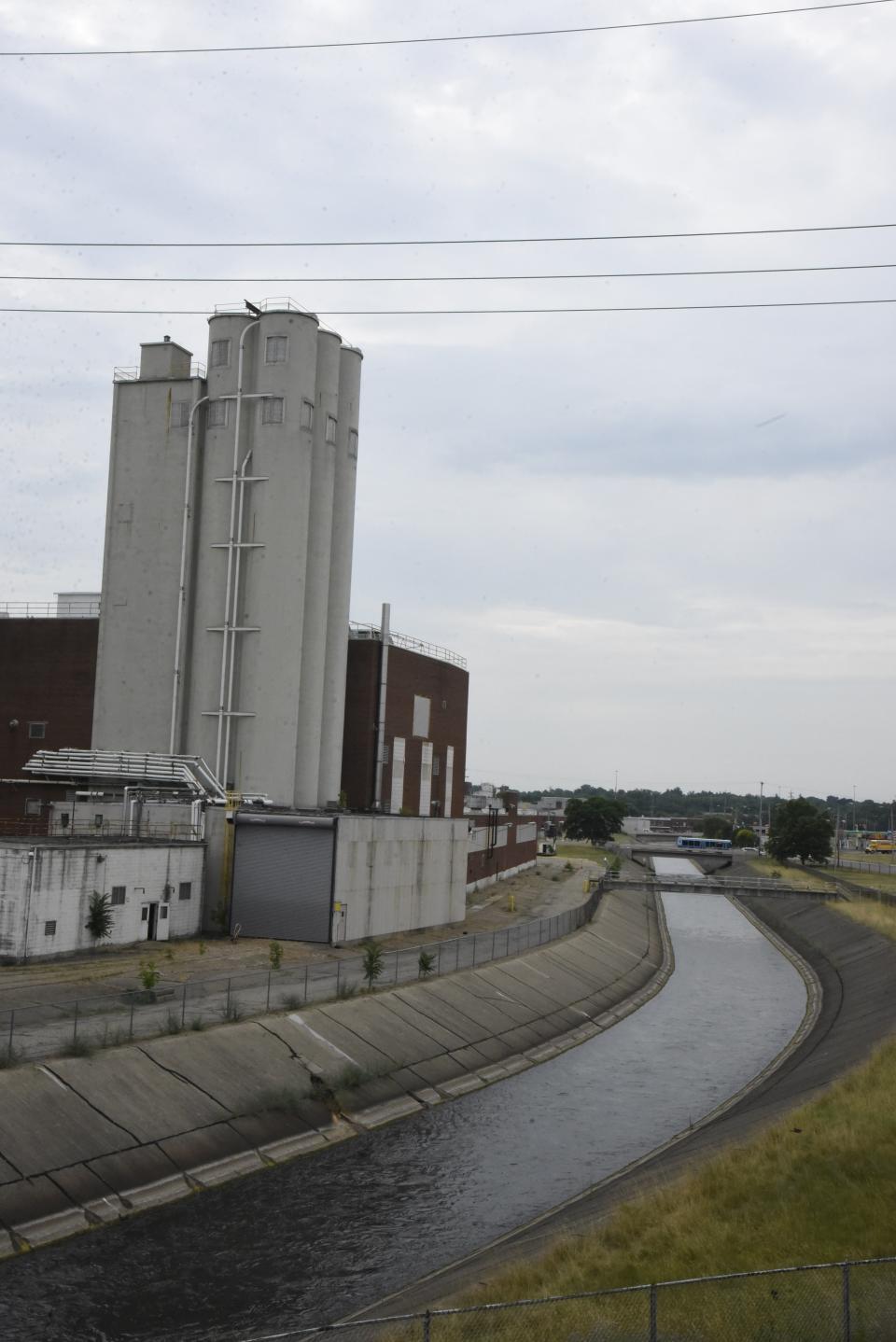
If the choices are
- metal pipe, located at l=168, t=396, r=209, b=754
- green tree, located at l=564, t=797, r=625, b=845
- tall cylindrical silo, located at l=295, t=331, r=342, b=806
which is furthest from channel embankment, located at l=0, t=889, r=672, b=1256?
green tree, located at l=564, t=797, r=625, b=845

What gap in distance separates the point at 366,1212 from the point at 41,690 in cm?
4847

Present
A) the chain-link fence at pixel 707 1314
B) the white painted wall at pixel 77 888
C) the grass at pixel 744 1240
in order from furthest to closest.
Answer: the white painted wall at pixel 77 888, the grass at pixel 744 1240, the chain-link fence at pixel 707 1314

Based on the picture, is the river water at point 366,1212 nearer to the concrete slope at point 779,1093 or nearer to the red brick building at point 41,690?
the concrete slope at point 779,1093

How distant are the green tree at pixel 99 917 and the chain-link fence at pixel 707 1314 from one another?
2789 centimetres

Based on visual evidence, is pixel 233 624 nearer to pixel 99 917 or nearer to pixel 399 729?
pixel 399 729

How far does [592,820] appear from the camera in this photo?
7421 inches

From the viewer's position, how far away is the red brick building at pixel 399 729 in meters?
71.4

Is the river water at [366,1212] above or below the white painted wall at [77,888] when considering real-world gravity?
below

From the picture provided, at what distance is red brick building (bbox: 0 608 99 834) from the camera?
222ft

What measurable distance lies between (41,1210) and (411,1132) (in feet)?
41.0

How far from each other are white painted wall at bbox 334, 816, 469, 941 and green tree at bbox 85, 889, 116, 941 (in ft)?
35.7

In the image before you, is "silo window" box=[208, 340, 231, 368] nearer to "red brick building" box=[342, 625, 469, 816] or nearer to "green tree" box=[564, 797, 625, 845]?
"red brick building" box=[342, 625, 469, 816]

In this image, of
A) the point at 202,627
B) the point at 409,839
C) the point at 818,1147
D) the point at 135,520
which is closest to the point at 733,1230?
the point at 818,1147

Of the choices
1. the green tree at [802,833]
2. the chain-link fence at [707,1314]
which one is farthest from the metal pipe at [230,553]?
the green tree at [802,833]
